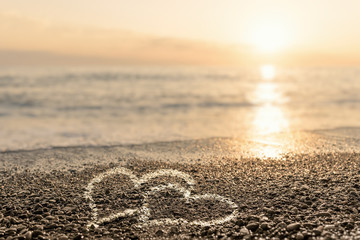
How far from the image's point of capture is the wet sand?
3910 mm

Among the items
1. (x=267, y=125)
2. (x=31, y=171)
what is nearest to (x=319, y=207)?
(x=31, y=171)

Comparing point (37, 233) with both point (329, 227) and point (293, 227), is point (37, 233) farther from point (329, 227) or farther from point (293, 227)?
point (329, 227)

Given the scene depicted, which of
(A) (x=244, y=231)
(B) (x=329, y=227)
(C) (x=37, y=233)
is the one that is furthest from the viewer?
(C) (x=37, y=233)

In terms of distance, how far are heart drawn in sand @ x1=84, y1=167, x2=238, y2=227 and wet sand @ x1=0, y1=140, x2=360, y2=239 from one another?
15mm

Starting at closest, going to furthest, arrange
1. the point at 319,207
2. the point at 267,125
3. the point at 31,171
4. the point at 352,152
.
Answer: the point at 319,207
the point at 31,171
the point at 352,152
the point at 267,125

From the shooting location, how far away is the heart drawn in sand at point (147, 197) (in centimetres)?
420

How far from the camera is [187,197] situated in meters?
4.89

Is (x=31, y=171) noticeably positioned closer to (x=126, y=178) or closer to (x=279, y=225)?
(x=126, y=178)

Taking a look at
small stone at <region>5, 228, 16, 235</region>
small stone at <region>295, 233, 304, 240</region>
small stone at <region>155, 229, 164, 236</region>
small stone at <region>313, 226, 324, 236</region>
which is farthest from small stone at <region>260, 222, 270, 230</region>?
small stone at <region>5, 228, 16, 235</region>

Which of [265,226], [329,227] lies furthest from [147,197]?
[329,227]

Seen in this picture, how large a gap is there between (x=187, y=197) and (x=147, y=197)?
63 cm

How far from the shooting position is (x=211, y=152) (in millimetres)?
7875

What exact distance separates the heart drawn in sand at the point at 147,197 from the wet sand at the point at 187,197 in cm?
2

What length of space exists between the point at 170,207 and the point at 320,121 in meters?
11.1
